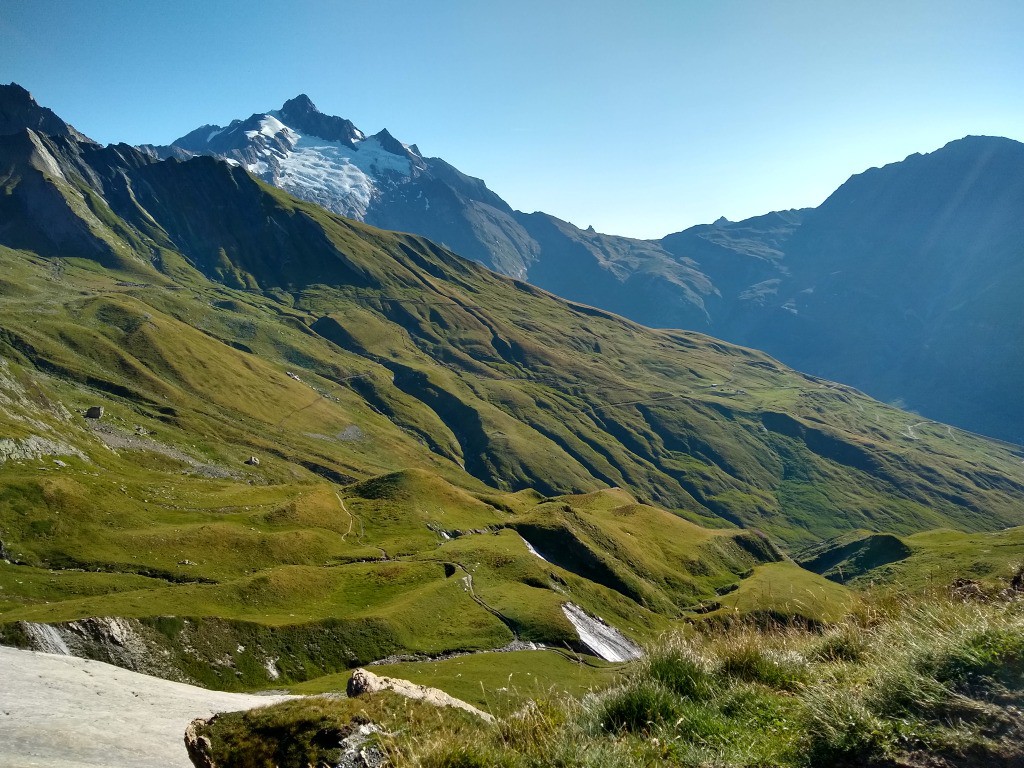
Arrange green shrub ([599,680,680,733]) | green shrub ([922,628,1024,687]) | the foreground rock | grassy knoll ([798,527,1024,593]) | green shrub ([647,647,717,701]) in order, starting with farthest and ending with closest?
grassy knoll ([798,527,1024,593])
the foreground rock
green shrub ([647,647,717,701])
green shrub ([599,680,680,733])
green shrub ([922,628,1024,687])

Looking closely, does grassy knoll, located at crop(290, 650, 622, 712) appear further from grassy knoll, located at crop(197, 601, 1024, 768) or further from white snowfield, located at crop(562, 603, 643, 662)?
grassy knoll, located at crop(197, 601, 1024, 768)

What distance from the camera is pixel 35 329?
196 m

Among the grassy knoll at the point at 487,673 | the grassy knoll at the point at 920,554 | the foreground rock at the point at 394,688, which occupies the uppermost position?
the foreground rock at the point at 394,688

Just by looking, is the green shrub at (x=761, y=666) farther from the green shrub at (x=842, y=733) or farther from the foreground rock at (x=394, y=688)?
the foreground rock at (x=394, y=688)

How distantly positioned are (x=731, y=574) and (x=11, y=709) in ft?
415

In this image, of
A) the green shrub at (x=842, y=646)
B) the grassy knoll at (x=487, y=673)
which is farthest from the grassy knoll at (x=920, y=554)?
the green shrub at (x=842, y=646)

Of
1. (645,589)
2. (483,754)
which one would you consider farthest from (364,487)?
(483,754)

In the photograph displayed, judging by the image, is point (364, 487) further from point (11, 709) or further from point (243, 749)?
point (243, 749)

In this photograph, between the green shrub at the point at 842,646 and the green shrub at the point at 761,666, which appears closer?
the green shrub at the point at 761,666

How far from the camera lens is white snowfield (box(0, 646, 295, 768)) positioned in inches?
696

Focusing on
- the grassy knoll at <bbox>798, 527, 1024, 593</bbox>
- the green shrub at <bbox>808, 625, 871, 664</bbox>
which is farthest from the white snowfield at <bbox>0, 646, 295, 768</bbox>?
the grassy knoll at <bbox>798, 527, 1024, 593</bbox>

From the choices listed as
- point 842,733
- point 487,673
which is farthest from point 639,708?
point 487,673

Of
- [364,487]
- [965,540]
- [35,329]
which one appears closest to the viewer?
[364,487]

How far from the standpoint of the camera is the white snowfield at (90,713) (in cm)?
1767
